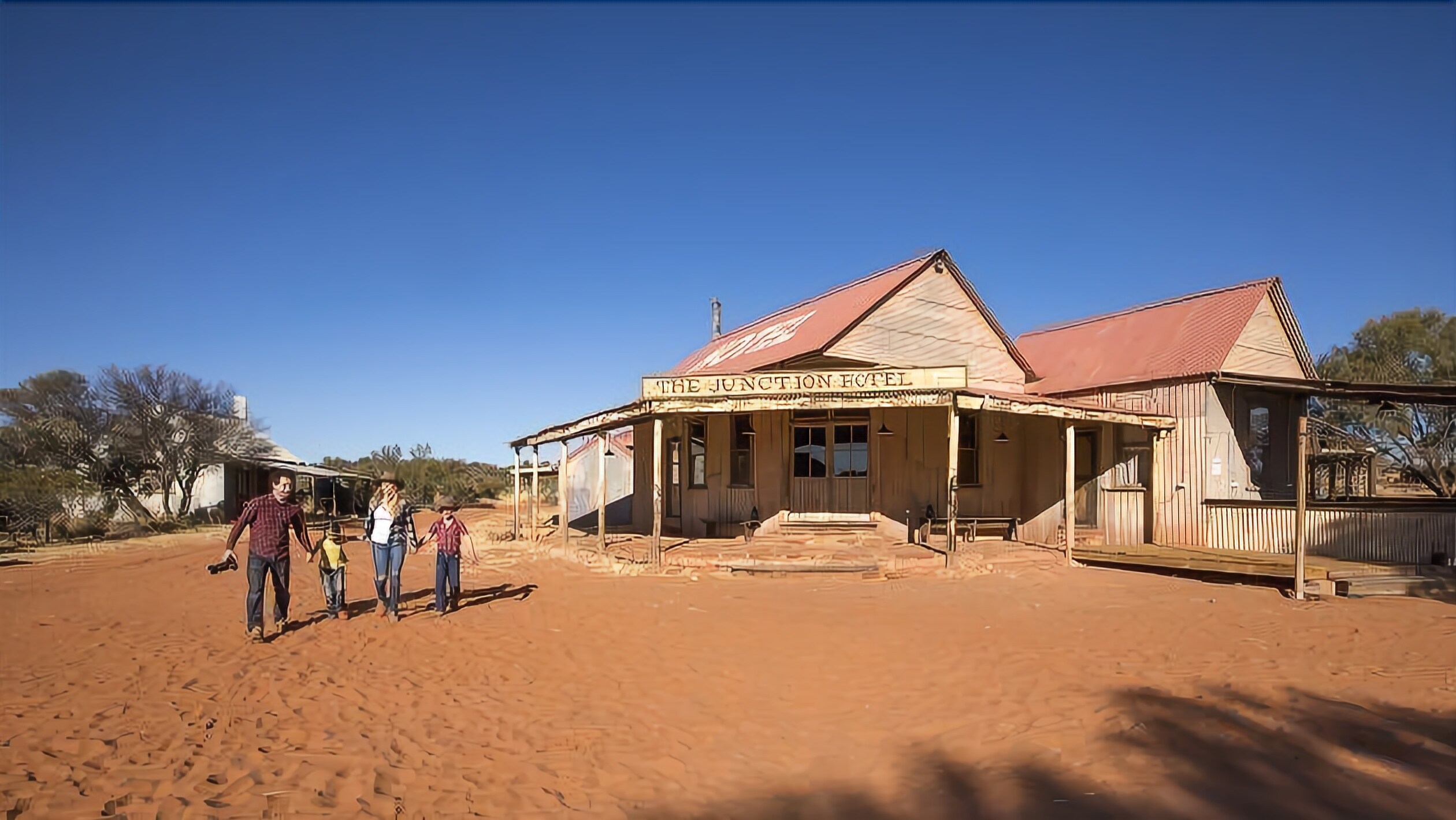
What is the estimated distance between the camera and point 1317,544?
14.7m

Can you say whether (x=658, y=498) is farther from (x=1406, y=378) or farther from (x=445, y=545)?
(x=1406, y=378)

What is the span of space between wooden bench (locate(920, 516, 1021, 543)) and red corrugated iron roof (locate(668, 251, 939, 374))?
3.91m

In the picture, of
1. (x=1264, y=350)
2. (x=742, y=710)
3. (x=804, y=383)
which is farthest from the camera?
(x=1264, y=350)

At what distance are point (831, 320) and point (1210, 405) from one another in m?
7.30

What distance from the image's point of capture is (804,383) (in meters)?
14.3

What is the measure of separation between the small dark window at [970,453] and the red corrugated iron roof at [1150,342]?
281 centimetres

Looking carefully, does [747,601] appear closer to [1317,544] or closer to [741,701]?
[741,701]

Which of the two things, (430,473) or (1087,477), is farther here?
(430,473)

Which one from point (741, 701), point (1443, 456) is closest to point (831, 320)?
point (741, 701)

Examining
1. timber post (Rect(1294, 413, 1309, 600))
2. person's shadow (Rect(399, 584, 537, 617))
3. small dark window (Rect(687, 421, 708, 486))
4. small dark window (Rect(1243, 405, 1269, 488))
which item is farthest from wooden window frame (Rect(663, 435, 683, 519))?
timber post (Rect(1294, 413, 1309, 600))

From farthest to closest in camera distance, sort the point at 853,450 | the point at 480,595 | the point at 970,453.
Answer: the point at 970,453 < the point at 853,450 < the point at 480,595

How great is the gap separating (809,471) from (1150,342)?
8.15 m

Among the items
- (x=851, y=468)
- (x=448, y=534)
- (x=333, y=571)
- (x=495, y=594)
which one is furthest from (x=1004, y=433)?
(x=333, y=571)

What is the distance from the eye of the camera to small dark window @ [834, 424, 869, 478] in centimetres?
1689
